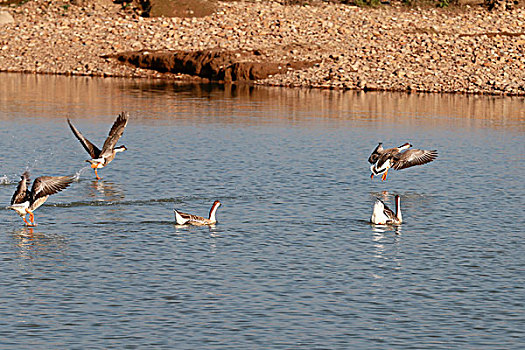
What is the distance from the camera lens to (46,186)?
1811cm

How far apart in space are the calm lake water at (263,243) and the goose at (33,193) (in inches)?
16.4

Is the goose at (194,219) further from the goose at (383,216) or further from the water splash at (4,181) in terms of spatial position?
the water splash at (4,181)

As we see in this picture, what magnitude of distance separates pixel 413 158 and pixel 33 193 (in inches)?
412

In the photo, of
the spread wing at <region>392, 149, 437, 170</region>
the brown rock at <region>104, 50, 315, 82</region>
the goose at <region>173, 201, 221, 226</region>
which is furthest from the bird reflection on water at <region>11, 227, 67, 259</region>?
the brown rock at <region>104, 50, 315, 82</region>

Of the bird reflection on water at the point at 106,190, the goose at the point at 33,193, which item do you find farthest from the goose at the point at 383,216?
the goose at the point at 33,193

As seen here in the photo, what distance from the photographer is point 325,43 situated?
52875 millimetres

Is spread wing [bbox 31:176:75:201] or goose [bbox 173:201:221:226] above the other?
spread wing [bbox 31:176:75:201]

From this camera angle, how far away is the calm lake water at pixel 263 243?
12.5 meters

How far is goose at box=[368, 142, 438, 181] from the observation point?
2373cm

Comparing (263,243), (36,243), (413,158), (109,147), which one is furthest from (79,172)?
(263,243)

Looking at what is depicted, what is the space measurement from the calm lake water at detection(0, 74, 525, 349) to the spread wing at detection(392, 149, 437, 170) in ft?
2.09

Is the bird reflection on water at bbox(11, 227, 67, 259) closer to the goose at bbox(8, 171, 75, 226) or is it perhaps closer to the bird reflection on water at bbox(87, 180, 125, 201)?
the goose at bbox(8, 171, 75, 226)

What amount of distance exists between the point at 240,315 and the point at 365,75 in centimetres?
3834

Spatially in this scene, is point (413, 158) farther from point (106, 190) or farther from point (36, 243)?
point (36, 243)
